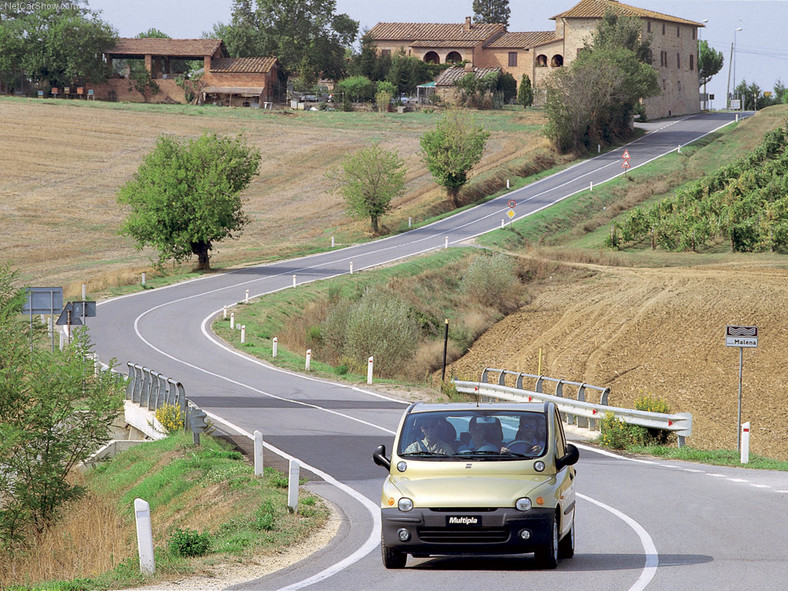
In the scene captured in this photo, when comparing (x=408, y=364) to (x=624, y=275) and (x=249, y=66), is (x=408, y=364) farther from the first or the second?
(x=249, y=66)

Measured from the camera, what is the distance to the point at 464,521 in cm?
1003

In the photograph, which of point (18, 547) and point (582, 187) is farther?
point (582, 187)

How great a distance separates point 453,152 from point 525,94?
1689 inches

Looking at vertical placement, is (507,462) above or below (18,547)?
above

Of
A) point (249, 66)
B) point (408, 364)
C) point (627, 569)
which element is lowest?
point (408, 364)

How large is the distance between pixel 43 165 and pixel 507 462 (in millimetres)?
84070

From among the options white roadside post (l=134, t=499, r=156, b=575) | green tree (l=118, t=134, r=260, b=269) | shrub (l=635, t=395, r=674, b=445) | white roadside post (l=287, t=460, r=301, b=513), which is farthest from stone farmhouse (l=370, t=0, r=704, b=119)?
white roadside post (l=134, t=499, r=156, b=575)

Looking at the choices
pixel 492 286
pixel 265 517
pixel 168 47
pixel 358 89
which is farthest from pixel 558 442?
pixel 168 47

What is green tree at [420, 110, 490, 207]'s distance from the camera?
75.6m

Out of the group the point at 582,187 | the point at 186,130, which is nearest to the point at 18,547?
the point at 582,187

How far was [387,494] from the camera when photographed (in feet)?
34.3

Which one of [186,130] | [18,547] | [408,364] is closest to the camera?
[18,547]

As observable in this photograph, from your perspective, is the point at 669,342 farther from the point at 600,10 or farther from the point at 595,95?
the point at 600,10

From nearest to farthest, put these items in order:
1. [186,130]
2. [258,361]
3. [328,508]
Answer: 1. [328,508]
2. [258,361]
3. [186,130]
